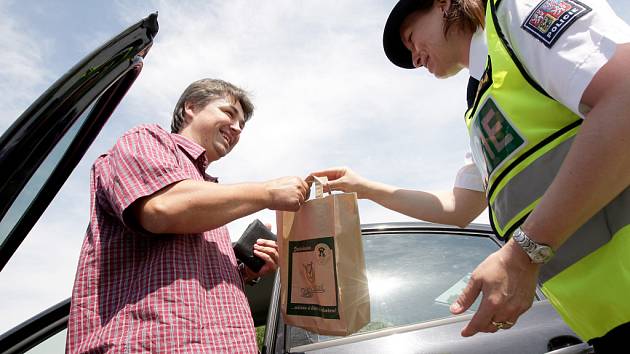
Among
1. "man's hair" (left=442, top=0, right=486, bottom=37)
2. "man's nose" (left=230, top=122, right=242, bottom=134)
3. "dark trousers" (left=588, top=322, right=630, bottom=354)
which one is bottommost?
"dark trousers" (left=588, top=322, right=630, bottom=354)

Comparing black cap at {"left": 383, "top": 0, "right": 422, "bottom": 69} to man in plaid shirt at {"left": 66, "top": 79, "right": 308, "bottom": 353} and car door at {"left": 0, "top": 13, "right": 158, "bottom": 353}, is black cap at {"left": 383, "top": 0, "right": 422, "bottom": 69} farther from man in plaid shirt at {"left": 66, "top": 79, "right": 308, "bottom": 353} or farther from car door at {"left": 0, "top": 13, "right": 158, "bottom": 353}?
car door at {"left": 0, "top": 13, "right": 158, "bottom": 353}

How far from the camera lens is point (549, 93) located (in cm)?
96

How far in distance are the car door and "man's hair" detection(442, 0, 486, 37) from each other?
941 mm

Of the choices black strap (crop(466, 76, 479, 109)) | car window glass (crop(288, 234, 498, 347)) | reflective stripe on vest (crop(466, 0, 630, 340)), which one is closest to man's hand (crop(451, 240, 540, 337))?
reflective stripe on vest (crop(466, 0, 630, 340))

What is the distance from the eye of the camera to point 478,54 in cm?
136

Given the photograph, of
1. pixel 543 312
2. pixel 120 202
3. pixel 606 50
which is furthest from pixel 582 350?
pixel 120 202

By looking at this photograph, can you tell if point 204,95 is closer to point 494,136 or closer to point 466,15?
point 466,15

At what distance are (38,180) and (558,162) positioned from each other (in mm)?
1370

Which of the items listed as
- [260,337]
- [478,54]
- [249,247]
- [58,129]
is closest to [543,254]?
[478,54]

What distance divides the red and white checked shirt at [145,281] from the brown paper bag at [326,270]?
0.23 m

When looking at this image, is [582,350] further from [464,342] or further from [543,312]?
[464,342]

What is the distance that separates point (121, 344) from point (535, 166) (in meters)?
1.17

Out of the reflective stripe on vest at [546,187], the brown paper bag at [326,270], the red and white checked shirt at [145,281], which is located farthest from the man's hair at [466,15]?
the red and white checked shirt at [145,281]

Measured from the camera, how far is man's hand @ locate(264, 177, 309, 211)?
1.54m
